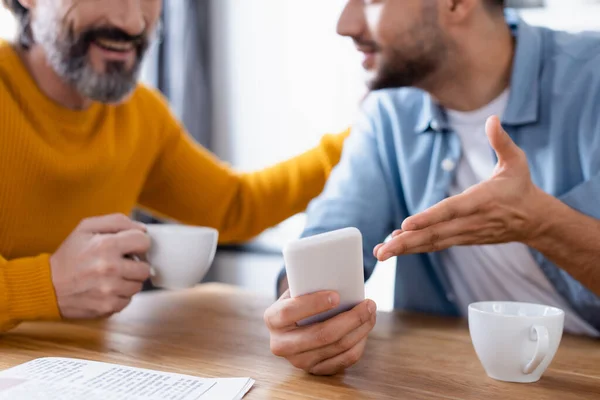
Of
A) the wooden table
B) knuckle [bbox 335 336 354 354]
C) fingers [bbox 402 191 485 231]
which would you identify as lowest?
→ the wooden table

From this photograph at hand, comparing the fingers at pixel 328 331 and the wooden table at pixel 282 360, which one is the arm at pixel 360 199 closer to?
the wooden table at pixel 282 360

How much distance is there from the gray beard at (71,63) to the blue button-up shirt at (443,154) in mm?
484

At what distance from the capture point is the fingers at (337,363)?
0.78 m

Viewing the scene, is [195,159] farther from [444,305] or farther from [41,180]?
[444,305]

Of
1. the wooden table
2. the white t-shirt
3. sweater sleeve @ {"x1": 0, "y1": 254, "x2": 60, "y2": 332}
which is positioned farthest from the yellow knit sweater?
the white t-shirt

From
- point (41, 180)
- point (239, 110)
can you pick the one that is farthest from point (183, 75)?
point (41, 180)

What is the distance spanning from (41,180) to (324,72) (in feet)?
6.03

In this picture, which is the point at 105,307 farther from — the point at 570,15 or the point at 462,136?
the point at 570,15

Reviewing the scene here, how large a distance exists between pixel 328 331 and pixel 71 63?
2.66ft

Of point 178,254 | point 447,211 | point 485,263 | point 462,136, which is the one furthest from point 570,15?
point 178,254

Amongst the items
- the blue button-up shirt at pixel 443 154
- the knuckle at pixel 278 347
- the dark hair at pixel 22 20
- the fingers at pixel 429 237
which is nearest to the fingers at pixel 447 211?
the fingers at pixel 429 237

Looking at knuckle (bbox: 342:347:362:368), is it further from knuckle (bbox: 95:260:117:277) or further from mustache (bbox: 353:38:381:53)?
mustache (bbox: 353:38:381:53)

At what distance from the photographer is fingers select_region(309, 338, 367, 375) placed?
2.56ft

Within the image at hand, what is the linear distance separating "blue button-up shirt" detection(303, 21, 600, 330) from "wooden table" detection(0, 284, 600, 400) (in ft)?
0.53
